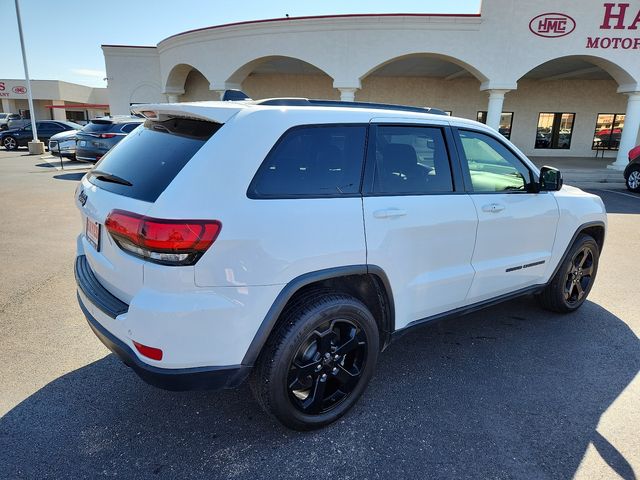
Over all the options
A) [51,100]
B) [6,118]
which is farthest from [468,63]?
[51,100]

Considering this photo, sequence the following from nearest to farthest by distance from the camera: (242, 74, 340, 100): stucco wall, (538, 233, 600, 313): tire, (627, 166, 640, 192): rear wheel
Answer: (538, 233, 600, 313): tire < (627, 166, 640, 192): rear wheel < (242, 74, 340, 100): stucco wall

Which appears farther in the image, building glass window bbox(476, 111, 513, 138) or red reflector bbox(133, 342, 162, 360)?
building glass window bbox(476, 111, 513, 138)

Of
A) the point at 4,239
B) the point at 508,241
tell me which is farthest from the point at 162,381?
the point at 4,239

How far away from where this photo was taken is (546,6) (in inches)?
575

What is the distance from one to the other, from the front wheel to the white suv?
25.3 meters

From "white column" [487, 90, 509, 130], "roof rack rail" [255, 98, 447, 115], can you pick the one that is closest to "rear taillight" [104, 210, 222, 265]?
"roof rack rail" [255, 98, 447, 115]

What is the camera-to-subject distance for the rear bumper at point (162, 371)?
83.6 inches

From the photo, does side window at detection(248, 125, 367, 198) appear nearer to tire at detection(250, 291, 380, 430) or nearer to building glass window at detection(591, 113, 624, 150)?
tire at detection(250, 291, 380, 430)

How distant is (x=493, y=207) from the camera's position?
127 inches

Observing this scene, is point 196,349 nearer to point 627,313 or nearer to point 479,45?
point 627,313

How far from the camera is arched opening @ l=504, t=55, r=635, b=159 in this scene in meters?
20.8

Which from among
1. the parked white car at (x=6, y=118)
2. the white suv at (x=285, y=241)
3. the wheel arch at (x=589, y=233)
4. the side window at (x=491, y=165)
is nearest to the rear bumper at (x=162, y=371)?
the white suv at (x=285, y=241)

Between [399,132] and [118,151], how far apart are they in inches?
72.4

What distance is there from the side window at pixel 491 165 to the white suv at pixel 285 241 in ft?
0.08
